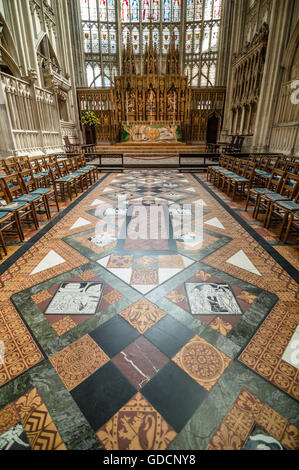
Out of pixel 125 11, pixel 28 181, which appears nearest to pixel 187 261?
pixel 28 181

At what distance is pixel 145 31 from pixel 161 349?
24.4 meters

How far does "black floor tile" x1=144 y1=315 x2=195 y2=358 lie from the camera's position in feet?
5.06

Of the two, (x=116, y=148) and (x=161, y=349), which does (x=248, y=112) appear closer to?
(x=116, y=148)

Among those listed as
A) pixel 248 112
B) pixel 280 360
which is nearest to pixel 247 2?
pixel 248 112

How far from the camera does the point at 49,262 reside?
2.61 metres

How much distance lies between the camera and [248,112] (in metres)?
10.8

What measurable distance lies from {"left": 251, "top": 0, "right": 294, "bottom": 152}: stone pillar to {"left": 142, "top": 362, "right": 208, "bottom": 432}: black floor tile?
9.55m

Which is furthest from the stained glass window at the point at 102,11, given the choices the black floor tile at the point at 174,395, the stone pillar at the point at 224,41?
the black floor tile at the point at 174,395

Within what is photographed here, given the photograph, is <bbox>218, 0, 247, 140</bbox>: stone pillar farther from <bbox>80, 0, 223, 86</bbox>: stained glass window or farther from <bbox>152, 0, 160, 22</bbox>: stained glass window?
<bbox>152, 0, 160, 22</bbox>: stained glass window

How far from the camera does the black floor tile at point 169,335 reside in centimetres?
154

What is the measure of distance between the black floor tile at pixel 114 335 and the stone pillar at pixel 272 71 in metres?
9.38

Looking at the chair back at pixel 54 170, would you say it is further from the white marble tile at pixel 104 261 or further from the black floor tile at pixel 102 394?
the black floor tile at pixel 102 394

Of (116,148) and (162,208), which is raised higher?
(116,148)

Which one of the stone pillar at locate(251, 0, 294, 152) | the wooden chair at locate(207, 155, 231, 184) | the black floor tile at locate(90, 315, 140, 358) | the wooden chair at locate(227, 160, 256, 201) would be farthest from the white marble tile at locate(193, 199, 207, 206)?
the stone pillar at locate(251, 0, 294, 152)
